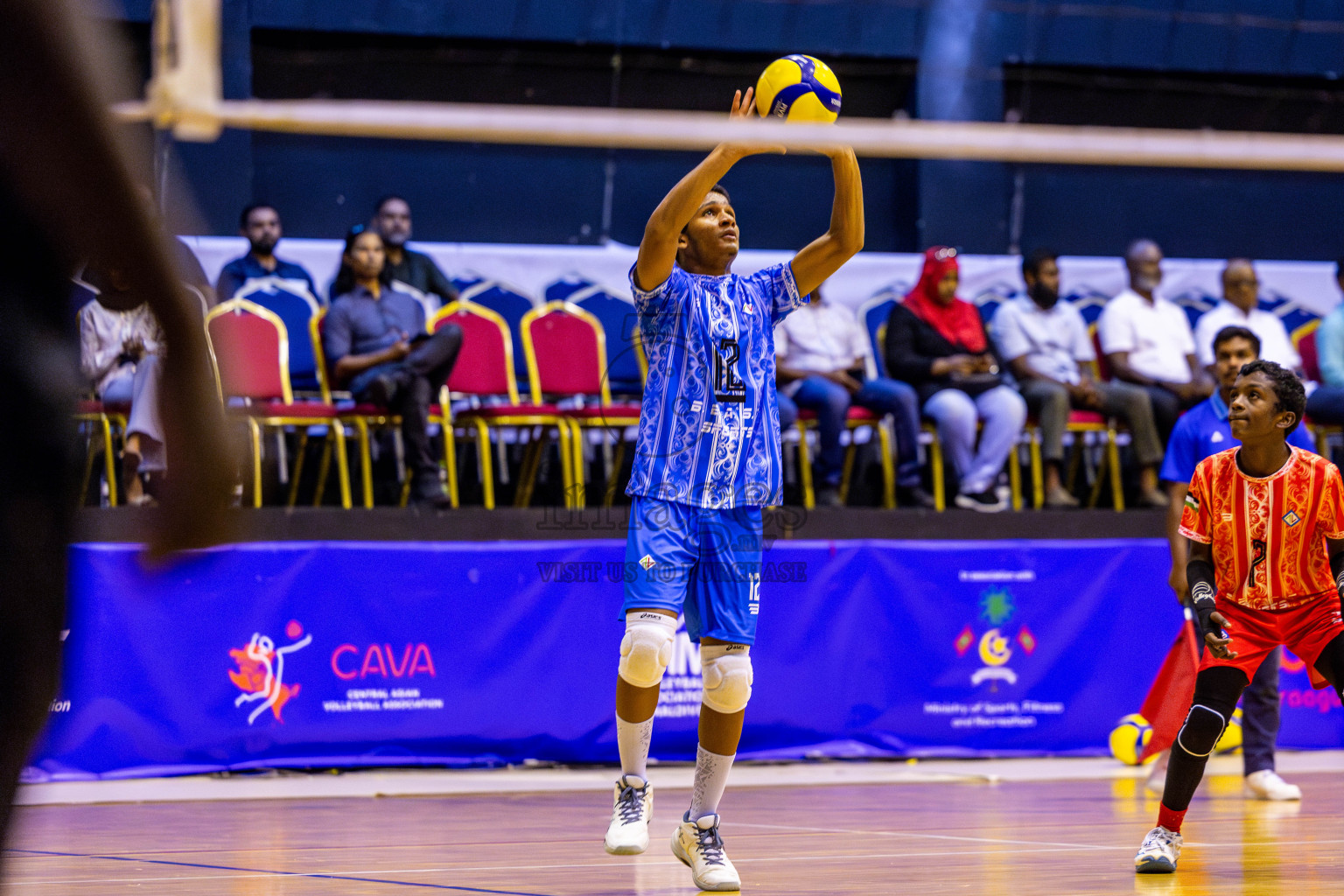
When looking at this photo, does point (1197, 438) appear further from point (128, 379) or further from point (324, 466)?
point (128, 379)

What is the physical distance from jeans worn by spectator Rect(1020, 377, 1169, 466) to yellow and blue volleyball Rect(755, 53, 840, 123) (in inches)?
201

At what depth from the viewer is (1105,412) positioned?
9.05m

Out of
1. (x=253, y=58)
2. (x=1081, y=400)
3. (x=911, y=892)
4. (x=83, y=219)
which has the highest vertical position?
(x=253, y=58)

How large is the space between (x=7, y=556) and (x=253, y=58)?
406 inches

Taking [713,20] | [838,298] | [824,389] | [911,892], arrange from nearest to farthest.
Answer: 1. [911,892]
2. [824,389]
3. [838,298]
4. [713,20]

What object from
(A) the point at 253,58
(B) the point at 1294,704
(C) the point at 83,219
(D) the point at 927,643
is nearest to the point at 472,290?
(A) the point at 253,58

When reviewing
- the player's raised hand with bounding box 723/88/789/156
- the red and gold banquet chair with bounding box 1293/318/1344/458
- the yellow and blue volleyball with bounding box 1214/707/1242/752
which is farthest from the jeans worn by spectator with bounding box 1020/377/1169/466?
the player's raised hand with bounding box 723/88/789/156

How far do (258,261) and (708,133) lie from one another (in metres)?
6.88

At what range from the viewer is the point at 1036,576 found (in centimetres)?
761

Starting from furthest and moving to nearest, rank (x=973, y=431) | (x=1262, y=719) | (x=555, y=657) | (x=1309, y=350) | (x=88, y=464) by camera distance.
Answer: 1. (x=1309, y=350)
2. (x=973, y=431)
3. (x=88, y=464)
4. (x=555, y=657)
5. (x=1262, y=719)

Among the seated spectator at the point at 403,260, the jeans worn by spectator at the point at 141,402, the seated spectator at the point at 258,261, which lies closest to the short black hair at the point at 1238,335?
the seated spectator at the point at 403,260

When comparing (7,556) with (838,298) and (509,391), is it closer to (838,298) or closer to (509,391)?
(509,391)

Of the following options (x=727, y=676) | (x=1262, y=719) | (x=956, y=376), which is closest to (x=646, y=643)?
(x=727, y=676)

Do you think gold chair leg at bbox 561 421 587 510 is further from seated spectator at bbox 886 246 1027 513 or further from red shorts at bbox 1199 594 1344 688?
red shorts at bbox 1199 594 1344 688
